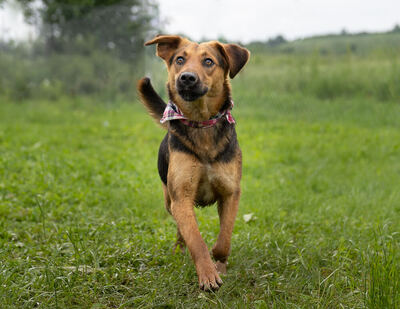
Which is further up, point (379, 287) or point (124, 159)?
point (379, 287)

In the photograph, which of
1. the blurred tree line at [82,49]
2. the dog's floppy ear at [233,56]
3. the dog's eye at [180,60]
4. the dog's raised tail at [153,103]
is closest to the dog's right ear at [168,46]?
the dog's eye at [180,60]

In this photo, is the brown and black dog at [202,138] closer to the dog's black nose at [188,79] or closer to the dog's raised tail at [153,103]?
the dog's black nose at [188,79]

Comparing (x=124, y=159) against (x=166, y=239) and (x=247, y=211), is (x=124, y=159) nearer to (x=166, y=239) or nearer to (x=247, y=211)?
(x=247, y=211)

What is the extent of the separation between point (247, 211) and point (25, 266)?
8.66ft

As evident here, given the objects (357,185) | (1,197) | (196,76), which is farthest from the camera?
(357,185)

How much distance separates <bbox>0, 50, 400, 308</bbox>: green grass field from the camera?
3.16 m

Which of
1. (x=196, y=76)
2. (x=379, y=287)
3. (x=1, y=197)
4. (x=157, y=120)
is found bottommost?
(x=1, y=197)

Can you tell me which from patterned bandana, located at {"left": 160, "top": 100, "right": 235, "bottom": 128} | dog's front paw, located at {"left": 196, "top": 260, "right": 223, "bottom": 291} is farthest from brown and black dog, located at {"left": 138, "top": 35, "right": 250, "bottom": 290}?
dog's front paw, located at {"left": 196, "top": 260, "right": 223, "bottom": 291}

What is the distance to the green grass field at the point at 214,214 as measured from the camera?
3.16m

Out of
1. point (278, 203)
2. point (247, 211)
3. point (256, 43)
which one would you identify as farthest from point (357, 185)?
point (256, 43)

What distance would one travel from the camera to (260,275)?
12.0ft

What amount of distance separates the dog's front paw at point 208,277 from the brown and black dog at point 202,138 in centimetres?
18

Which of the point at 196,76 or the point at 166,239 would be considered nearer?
the point at 196,76

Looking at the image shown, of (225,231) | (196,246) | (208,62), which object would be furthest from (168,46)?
(196,246)
